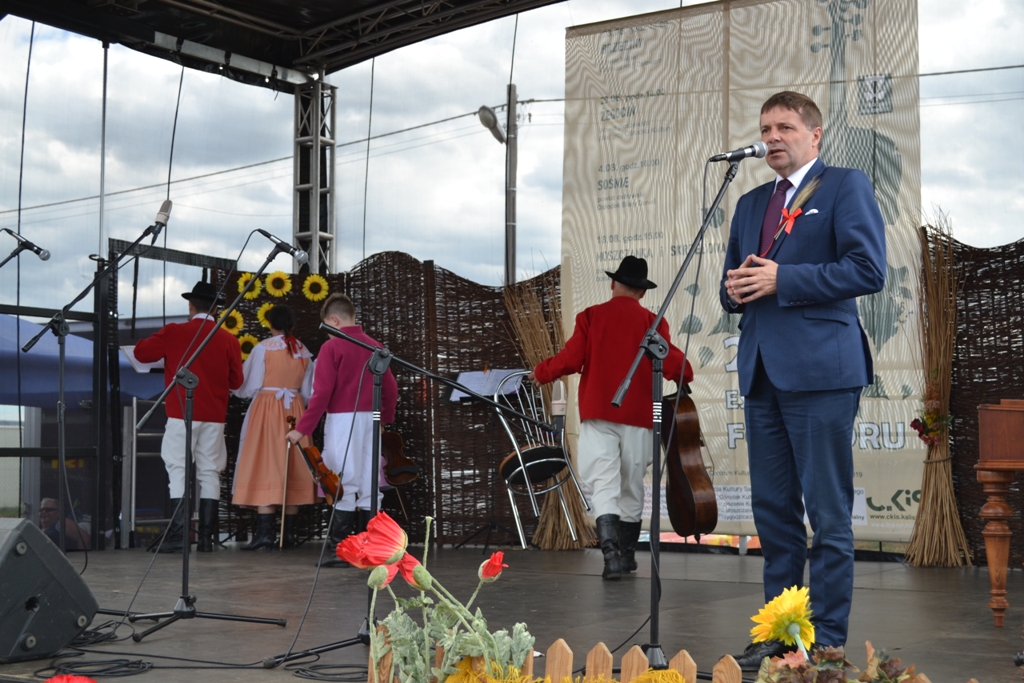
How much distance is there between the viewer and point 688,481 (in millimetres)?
5418

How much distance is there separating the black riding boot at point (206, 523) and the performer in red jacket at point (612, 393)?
3237mm

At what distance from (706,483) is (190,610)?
2655 mm

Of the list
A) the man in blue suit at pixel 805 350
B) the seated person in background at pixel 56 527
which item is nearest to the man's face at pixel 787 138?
the man in blue suit at pixel 805 350

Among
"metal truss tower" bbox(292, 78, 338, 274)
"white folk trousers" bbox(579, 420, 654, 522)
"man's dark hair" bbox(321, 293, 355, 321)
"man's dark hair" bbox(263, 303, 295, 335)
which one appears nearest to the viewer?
"white folk trousers" bbox(579, 420, 654, 522)

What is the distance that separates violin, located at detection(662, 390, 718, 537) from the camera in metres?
5.41

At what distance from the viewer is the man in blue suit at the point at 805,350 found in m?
3.03

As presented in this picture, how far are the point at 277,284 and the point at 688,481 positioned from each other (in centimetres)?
380

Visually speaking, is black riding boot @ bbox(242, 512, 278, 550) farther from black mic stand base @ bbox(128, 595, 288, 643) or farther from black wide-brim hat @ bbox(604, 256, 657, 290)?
black mic stand base @ bbox(128, 595, 288, 643)

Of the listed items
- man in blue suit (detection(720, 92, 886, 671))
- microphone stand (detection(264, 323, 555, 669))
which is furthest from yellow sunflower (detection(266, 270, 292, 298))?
man in blue suit (detection(720, 92, 886, 671))

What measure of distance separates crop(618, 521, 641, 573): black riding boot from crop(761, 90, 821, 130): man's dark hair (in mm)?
3130

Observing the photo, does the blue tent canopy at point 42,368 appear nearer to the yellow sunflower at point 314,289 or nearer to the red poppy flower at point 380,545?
the yellow sunflower at point 314,289

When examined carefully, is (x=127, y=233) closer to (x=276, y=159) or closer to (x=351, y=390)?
(x=276, y=159)

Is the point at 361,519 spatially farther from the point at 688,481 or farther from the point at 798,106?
the point at 798,106

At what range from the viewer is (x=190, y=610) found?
3.95 metres
